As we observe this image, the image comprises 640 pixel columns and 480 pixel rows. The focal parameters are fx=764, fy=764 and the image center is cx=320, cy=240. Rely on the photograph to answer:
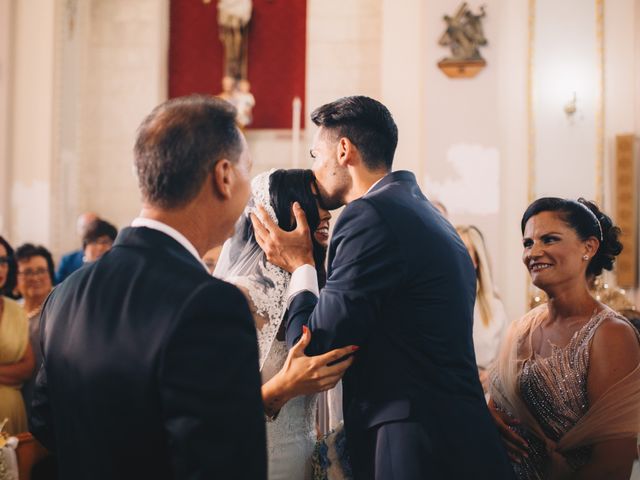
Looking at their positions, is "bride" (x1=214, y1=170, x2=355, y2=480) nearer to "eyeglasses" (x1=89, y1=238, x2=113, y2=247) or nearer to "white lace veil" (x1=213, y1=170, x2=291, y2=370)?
"white lace veil" (x1=213, y1=170, x2=291, y2=370)

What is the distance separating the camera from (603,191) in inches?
260

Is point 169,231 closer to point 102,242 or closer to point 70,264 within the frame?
point 102,242

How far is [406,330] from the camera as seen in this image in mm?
1896

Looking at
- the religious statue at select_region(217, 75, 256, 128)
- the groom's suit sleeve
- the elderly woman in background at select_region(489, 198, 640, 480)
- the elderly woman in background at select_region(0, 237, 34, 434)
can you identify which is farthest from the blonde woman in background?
the religious statue at select_region(217, 75, 256, 128)

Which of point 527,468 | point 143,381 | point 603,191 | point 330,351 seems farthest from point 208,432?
point 603,191

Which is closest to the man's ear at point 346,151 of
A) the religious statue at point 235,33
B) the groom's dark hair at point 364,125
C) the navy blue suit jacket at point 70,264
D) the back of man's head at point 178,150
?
the groom's dark hair at point 364,125

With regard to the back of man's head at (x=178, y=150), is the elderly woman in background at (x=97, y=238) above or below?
below

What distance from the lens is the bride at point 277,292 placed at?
2123 millimetres

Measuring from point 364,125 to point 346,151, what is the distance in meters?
0.09

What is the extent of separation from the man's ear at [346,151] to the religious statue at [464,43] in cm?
487

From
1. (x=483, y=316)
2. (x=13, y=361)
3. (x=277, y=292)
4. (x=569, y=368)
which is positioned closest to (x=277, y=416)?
(x=277, y=292)

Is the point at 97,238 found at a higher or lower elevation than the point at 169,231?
lower

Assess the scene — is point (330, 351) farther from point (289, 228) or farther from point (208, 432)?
point (208, 432)

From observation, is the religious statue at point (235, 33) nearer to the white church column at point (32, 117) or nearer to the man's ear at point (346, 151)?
the white church column at point (32, 117)
